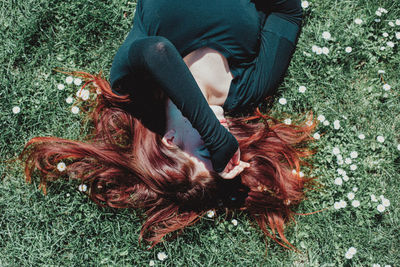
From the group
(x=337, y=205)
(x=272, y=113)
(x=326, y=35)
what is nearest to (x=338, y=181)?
(x=337, y=205)

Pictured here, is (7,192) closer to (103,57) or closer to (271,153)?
(103,57)

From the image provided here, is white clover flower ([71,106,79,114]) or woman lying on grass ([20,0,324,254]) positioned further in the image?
white clover flower ([71,106,79,114])

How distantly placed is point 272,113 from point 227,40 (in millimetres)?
858

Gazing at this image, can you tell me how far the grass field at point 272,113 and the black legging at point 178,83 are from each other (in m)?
1.04

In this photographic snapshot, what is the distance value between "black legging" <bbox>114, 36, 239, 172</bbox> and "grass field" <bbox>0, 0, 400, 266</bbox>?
3.43 feet

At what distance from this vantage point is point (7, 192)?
9.33 ft

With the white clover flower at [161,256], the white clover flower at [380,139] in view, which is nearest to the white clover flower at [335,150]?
the white clover flower at [380,139]

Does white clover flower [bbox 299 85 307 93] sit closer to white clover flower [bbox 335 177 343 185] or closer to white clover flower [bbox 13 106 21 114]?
white clover flower [bbox 335 177 343 185]

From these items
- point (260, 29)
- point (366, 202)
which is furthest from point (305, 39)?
point (366, 202)

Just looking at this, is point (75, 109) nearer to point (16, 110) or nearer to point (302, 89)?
point (16, 110)

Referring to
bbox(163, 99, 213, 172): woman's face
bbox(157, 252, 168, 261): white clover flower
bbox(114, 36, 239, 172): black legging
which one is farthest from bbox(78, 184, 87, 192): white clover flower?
bbox(114, 36, 239, 172): black legging

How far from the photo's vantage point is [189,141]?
2262 mm

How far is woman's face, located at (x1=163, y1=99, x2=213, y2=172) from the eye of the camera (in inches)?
88.3

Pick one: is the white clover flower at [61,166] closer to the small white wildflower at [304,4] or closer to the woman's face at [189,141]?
the woman's face at [189,141]
